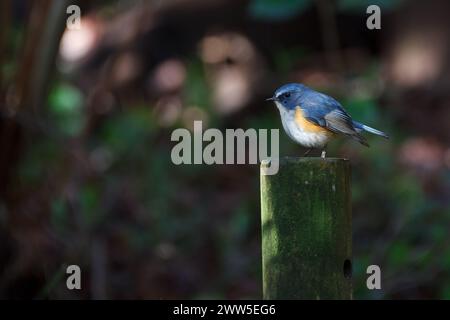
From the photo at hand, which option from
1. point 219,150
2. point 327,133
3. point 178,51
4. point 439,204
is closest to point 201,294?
point 219,150

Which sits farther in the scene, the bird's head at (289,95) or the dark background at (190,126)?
the dark background at (190,126)

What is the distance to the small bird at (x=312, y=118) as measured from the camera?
4.28m

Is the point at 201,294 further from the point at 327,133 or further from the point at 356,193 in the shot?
the point at 327,133

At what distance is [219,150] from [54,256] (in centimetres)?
156

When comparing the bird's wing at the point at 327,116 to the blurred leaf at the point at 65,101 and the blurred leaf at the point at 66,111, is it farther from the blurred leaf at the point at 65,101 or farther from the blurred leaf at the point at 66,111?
the blurred leaf at the point at 65,101

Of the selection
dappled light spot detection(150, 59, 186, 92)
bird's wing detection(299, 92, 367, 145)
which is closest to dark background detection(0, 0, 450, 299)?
dappled light spot detection(150, 59, 186, 92)

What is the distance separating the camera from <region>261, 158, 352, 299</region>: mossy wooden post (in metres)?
3.45

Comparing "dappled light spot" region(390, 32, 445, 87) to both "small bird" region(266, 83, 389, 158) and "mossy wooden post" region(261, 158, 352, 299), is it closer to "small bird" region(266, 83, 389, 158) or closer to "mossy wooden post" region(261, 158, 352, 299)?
"small bird" region(266, 83, 389, 158)

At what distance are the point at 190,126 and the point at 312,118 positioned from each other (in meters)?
4.46

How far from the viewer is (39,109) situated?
22.5 feet

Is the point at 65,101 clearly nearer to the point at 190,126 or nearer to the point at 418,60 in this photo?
the point at 190,126

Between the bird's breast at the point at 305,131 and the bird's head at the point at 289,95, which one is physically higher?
the bird's head at the point at 289,95

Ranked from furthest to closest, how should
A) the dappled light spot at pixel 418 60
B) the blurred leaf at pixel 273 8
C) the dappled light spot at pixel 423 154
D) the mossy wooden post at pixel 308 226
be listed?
the dappled light spot at pixel 418 60
the dappled light spot at pixel 423 154
the blurred leaf at pixel 273 8
the mossy wooden post at pixel 308 226

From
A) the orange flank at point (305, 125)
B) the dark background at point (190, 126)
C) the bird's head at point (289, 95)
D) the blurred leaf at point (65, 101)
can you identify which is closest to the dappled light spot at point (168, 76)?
the dark background at point (190, 126)
